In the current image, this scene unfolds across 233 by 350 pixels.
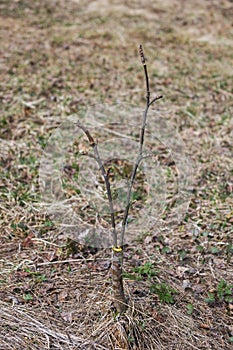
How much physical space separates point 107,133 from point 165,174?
729 millimetres

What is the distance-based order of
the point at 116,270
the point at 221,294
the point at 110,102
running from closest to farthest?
1. the point at 116,270
2. the point at 221,294
3. the point at 110,102

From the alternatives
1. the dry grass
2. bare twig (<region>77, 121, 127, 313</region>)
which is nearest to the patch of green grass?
the dry grass

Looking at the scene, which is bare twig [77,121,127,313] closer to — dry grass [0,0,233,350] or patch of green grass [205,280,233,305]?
dry grass [0,0,233,350]

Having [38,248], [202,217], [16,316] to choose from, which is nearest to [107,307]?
[16,316]

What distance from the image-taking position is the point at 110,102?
455cm

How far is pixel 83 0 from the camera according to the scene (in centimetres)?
691

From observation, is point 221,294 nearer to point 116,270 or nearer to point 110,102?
point 116,270

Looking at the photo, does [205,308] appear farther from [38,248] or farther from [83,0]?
[83,0]

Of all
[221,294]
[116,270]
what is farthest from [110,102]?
[116,270]

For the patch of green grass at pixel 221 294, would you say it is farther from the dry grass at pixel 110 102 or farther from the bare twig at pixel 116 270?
the bare twig at pixel 116 270

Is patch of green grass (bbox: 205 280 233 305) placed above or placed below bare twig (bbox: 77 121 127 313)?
below

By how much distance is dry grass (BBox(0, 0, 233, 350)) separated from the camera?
241 cm

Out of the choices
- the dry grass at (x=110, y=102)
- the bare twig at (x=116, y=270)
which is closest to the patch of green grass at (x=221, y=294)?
the dry grass at (x=110, y=102)

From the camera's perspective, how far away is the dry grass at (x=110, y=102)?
241cm
